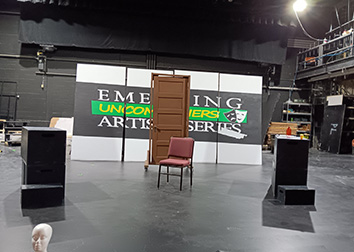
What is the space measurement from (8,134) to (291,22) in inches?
416

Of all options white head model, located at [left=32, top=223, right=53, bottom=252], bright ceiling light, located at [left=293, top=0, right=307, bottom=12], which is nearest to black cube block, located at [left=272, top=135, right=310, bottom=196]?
white head model, located at [left=32, top=223, right=53, bottom=252]

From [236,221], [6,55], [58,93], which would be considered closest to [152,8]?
[58,93]

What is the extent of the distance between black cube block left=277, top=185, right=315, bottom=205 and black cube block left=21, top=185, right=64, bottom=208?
2996 millimetres

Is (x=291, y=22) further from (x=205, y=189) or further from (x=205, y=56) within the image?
(x=205, y=189)

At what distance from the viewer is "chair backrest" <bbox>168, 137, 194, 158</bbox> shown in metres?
5.04

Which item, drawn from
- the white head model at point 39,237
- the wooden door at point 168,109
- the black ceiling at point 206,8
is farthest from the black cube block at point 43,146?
the black ceiling at point 206,8

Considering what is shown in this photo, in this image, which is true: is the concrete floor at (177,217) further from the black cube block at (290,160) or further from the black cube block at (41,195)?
the black cube block at (290,160)

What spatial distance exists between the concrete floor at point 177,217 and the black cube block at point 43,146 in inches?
23.2

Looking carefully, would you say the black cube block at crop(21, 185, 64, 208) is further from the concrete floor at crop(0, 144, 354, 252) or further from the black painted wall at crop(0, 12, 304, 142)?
the black painted wall at crop(0, 12, 304, 142)

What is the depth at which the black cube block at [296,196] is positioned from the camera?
402 cm

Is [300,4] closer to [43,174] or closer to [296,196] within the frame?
[296,196]

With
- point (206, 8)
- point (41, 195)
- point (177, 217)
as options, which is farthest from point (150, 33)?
point (177, 217)

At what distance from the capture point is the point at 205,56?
10.8m

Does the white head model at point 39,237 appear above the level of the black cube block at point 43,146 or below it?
below
